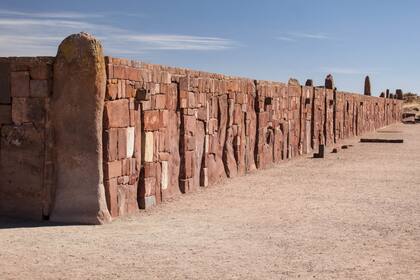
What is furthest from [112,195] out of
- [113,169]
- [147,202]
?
[147,202]

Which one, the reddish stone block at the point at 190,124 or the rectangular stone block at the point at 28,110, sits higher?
the rectangular stone block at the point at 28,110

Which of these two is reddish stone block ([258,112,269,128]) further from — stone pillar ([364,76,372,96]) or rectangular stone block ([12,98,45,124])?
stone pillar ([364,76,372,96])

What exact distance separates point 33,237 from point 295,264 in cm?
321

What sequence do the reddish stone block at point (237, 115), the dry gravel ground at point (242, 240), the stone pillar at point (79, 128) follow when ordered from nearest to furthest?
the dry gravel ground at point (242, 240), the stone pillar at point (79, 128), the reddish stone block at point (237, 115)

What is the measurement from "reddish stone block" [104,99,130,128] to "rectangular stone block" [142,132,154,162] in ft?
2.02

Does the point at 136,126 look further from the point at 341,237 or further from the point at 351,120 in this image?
the point at 351,120

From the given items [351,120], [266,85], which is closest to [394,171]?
[266,85]

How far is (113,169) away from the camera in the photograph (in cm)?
908

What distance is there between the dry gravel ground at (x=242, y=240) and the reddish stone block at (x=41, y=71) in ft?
6.60

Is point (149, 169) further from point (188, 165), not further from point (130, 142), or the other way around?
point (188, 165)

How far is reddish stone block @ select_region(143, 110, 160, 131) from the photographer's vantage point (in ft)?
33.1

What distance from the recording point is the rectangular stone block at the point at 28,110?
8875 mm

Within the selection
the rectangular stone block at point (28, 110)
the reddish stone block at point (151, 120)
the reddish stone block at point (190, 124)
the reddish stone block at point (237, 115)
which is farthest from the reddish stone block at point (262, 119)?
the rectangular stone block at point (28, 110)

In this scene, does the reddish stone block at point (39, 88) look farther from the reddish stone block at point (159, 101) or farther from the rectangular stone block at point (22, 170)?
the reddish stone block at point (159, 101)
